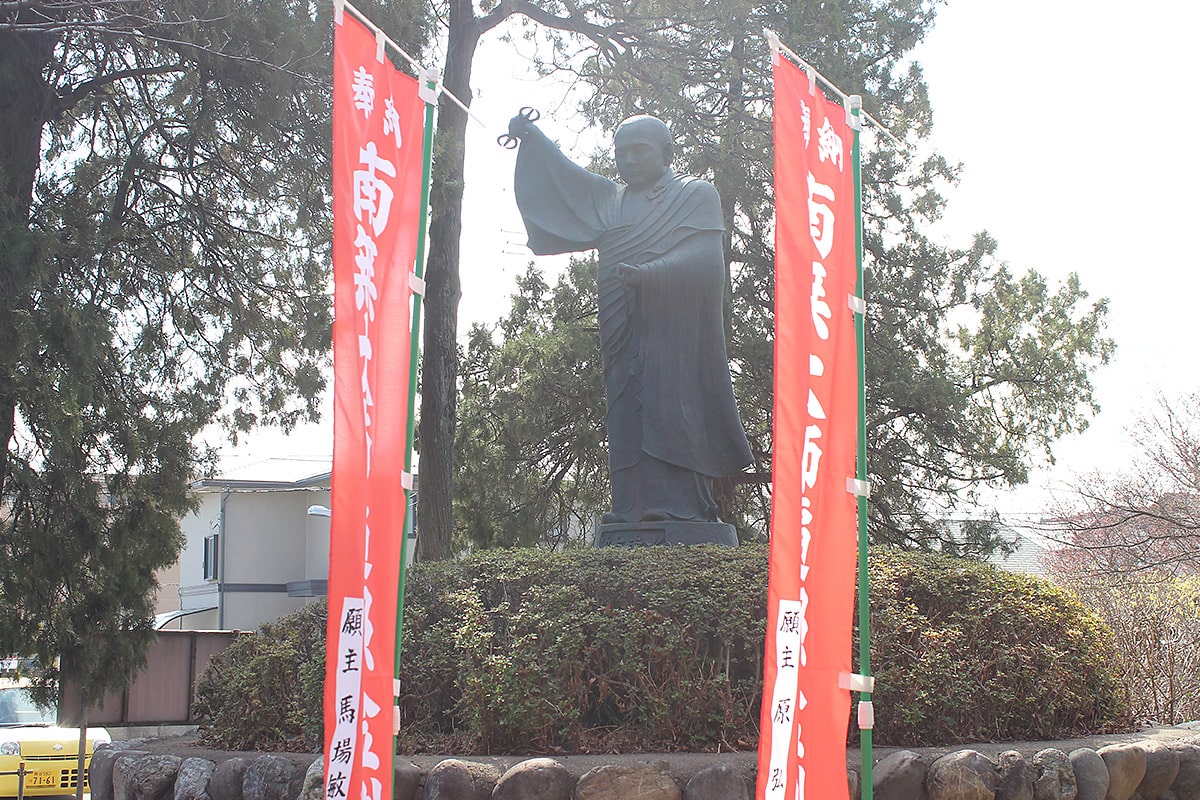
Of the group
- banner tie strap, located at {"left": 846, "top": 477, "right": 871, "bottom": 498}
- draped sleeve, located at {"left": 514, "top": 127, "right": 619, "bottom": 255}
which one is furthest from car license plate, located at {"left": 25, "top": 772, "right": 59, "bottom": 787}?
banner tie strap, located at {"left": 846, "top": 477, "right": 871, "bottom": 498}

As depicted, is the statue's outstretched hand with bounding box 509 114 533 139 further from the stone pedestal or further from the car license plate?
the car license plate

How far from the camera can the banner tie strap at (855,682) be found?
12.2 feet

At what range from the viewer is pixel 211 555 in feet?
84.5

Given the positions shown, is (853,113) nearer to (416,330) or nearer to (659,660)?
(416,330)

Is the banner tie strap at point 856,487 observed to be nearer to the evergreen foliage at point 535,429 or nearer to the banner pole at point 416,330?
the banner pole at point 416,330

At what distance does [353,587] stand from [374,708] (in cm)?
37

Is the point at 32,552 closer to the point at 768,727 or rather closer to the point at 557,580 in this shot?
the point at 557,580

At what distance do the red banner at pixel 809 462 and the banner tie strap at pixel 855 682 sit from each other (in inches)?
0.9

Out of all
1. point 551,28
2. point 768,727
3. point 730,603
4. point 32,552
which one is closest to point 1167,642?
point 730,603

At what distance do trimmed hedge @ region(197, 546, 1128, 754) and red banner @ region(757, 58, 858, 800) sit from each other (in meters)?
1.53

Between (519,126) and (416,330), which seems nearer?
(416,330)

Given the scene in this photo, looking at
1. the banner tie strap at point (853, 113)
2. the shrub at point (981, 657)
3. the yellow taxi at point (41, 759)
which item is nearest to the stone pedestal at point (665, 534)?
the shrub at point (981, 657)

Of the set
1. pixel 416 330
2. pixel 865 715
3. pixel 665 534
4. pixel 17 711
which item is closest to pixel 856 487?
pixel 865 715

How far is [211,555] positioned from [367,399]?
23.8 m
